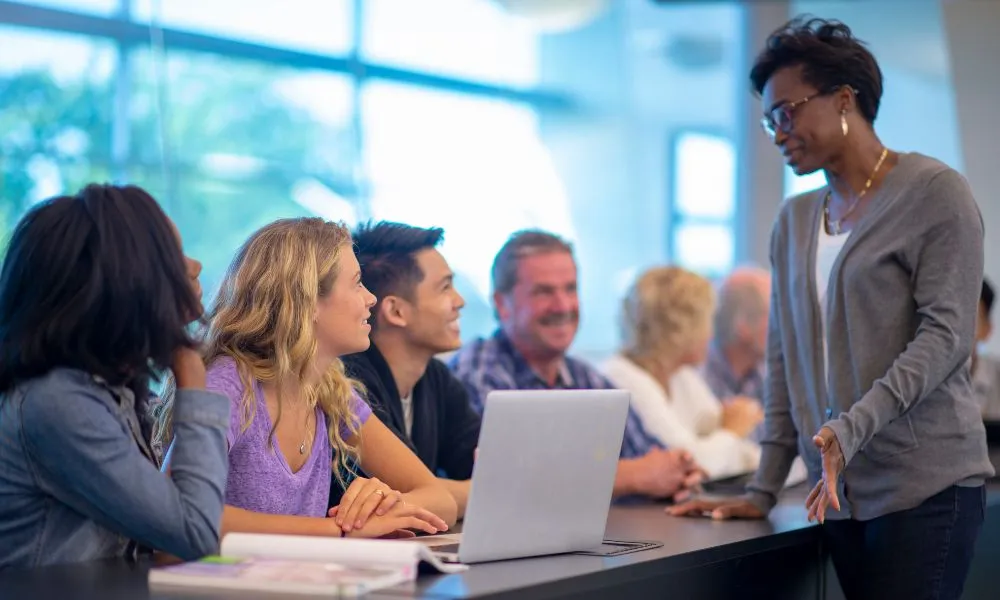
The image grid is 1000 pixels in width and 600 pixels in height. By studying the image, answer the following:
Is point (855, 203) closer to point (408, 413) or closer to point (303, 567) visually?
point (408, 413)

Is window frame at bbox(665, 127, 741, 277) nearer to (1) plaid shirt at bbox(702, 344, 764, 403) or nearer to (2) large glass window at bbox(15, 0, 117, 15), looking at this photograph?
(1) plaid shirt at bbox(702, 344, 764, 403)

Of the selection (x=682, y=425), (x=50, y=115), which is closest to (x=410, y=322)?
(x=682, y=425)

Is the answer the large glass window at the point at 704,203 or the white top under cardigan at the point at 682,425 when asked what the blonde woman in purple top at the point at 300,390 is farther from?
the large glass window at the point at 704,203

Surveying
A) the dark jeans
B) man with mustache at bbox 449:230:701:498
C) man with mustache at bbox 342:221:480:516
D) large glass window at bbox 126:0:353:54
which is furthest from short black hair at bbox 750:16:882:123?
large glass window at bbox 126:0:353:54

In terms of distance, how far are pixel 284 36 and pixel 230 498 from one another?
285 cm

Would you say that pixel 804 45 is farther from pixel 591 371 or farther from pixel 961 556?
pixel 591 371

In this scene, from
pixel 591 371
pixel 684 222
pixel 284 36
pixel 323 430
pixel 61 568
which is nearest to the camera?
pixel 61 568

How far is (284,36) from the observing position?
4551 millimetres

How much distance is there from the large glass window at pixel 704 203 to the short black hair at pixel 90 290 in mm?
5130

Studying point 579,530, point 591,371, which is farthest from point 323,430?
point 591,371

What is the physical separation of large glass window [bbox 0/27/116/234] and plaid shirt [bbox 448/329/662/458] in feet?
4.72

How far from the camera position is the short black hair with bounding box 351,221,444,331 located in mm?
2703

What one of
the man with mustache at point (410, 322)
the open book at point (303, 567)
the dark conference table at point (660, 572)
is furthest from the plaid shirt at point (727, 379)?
the open book at point (303, 567)

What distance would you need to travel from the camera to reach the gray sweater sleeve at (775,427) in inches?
99.0
